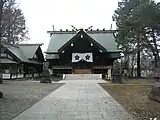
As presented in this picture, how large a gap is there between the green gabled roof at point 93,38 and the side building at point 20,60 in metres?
3.19

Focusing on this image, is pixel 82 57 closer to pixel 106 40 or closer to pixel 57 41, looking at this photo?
pixel 106 40

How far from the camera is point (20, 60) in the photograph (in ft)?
140

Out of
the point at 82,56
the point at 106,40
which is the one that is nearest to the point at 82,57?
the point at 82,56

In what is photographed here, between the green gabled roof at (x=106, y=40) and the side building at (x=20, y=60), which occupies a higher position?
the green gabled roof at (x=106, y=40)

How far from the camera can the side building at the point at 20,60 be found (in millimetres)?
40719

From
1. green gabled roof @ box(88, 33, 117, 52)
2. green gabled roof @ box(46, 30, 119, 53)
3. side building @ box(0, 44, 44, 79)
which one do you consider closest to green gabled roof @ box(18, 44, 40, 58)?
side building @ box(0, 44, 44, 79)

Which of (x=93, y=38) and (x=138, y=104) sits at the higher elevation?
(x=93, y=38)

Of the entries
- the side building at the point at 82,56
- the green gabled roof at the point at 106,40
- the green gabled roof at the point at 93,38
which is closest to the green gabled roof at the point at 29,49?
the green gabled roof at the point at 93,38

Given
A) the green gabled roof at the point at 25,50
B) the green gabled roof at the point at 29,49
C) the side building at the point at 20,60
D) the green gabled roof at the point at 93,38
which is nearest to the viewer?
the side building at the point at 20,60

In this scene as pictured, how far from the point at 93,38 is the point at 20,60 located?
48.1ft

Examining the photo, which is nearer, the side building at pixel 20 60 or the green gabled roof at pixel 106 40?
the side building at pixel 20 60

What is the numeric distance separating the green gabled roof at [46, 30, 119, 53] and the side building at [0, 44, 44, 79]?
319cm

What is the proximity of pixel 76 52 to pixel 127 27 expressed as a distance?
11.0m

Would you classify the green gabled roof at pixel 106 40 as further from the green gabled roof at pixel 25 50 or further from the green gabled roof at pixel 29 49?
the green gabled roof at pixel 25 50
